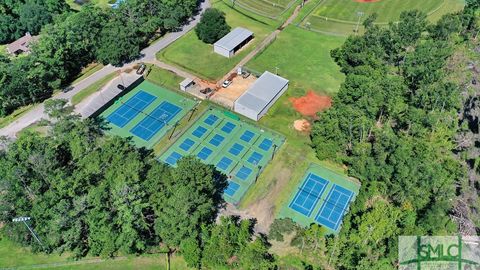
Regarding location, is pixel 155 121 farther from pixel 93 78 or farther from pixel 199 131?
pixel 93 78

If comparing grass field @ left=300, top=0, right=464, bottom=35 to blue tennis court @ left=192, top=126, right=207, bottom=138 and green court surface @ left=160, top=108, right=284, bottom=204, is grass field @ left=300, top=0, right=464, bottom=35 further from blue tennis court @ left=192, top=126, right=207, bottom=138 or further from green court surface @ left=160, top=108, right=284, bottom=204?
blue tennis court @ left=192, top=126, right=207, bottom=138

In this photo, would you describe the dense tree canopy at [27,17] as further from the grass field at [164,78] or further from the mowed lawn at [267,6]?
the mowed lawn at [267,6]

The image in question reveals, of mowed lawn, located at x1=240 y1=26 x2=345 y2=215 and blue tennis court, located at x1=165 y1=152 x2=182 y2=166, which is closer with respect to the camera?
mowed lawn, located at x1=240 y1=26 x2=345 y2=215

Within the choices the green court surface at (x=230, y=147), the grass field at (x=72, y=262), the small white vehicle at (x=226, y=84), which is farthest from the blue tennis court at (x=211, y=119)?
the grass field at (x=72, y=262)

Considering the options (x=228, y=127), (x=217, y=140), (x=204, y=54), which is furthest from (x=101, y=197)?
(x=204, y=54)

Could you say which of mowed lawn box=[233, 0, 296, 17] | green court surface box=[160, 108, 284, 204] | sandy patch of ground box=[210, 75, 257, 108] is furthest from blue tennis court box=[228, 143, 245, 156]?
mowed lawn box=[233, 0, 296, 17]

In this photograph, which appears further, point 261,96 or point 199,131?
point 261,96
